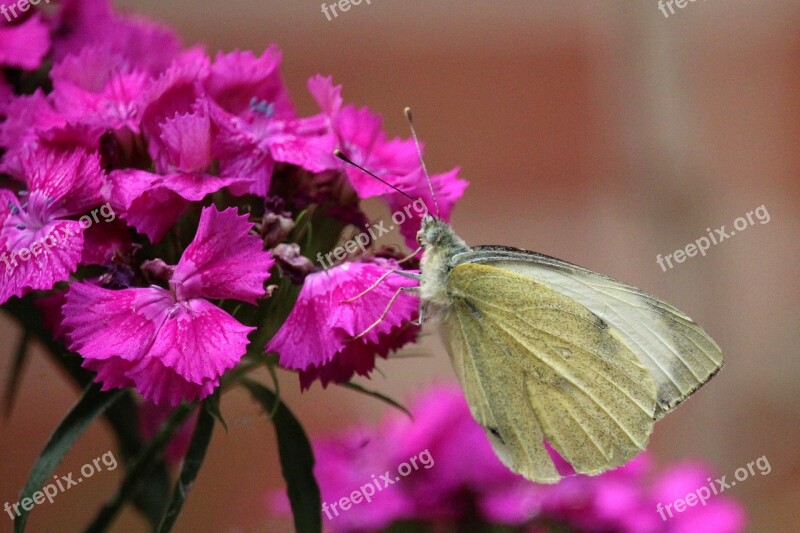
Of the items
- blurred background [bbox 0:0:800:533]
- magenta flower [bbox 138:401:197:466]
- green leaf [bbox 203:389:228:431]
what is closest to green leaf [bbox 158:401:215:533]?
green leaf [bbox 203:389:228:431]

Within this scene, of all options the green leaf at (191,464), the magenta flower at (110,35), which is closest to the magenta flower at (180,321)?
the green leaf at (191,464)

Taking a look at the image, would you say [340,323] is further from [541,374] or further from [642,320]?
[642,320]

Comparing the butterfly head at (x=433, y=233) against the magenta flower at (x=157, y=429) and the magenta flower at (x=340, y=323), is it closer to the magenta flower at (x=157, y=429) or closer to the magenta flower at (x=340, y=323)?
the magenta flower at (x=340, y=323)

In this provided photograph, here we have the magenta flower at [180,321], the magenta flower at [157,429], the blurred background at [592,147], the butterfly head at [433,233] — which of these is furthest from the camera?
the blurred background at [592,147]

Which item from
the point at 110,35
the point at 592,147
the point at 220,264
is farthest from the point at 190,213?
the point at 592,147

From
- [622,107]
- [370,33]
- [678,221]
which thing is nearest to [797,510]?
[678,221]

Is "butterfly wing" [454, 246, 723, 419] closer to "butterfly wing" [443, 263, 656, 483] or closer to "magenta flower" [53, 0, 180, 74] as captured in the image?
"butterfly wing" [443, 263, 656, 483]
